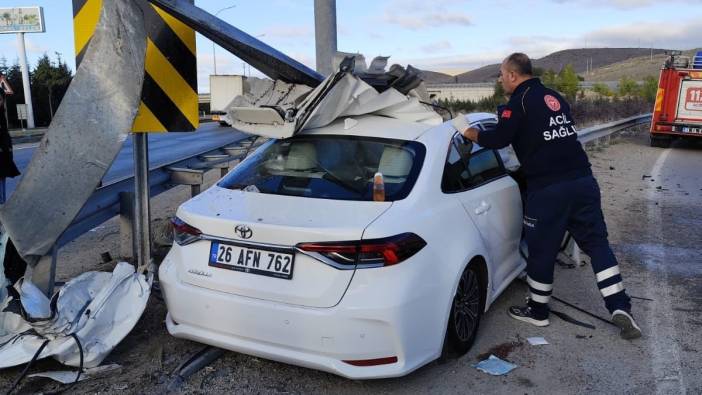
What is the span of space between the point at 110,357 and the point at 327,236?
180 cm

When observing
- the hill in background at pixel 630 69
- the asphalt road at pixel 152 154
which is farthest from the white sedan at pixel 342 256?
the hill in background at pixel 630 69

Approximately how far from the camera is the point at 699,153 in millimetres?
17875

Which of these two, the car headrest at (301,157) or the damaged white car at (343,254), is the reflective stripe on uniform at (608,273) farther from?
the car headrest at (301,157)

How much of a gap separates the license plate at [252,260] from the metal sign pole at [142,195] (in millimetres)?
1599

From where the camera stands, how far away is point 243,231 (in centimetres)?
341

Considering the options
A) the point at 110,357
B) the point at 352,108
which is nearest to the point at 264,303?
the point at 110,357

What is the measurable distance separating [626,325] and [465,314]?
126 centimetres

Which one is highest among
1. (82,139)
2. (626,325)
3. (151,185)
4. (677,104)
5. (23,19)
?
(23,19)

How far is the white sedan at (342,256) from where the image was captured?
10.6 feet

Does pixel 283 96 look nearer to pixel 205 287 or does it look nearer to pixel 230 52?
pixel 230 52

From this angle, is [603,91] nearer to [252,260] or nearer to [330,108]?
[330,108]

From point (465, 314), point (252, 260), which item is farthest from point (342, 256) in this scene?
point (465, 314)

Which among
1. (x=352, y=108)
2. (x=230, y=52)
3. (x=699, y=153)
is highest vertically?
(x=230, y=52)

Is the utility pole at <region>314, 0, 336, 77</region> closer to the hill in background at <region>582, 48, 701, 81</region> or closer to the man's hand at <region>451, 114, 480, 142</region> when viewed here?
the man's hand at <region>451, 114, 480, 142</region>
